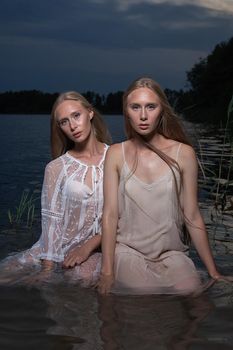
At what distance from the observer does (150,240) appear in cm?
438

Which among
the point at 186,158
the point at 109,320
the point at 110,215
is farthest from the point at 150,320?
the point at 186,158

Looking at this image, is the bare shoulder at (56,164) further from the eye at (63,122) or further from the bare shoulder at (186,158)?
the bare shoulder at (186,158)

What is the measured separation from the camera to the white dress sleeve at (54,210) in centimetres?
481

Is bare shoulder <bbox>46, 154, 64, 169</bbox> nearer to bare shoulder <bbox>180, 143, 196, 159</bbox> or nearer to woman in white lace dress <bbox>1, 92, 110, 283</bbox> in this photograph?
woman in white lace dress <bbox>1, 92, 110, 283</bbox>

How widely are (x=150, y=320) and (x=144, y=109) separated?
4.62 feet

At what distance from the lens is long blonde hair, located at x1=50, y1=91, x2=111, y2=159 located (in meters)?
4.90

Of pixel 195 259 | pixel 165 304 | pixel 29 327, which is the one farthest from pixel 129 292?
pixel 195 259

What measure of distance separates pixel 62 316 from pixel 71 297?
40cm

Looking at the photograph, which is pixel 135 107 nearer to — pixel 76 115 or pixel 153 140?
pixel 153 140

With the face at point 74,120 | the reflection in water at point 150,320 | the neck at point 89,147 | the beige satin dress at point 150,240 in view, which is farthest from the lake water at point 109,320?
the face at point 74,120

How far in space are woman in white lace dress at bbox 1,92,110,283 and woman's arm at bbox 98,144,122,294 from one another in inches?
13.6

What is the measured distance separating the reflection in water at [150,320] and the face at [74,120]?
1.23 meters

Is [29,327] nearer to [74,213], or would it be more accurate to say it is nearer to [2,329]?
[2,329]

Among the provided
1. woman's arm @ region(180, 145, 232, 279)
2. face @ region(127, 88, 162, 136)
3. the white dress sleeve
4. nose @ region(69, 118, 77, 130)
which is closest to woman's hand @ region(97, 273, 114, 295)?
the white dress sleeve
